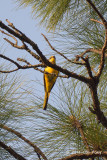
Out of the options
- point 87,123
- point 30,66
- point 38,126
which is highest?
point 30,66

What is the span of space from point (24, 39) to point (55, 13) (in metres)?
1.47

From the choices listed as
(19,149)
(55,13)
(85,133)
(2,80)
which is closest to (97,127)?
(85,133)

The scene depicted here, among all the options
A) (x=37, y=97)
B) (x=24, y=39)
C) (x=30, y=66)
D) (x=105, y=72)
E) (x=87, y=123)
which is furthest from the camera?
(x=105, y=72)

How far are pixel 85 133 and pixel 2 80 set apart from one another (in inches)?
22.5

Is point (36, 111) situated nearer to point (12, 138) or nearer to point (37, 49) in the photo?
point (12, 138)

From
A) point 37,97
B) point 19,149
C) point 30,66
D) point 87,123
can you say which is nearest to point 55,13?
point 37,97

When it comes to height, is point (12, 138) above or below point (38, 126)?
below

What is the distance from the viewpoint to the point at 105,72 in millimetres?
1980

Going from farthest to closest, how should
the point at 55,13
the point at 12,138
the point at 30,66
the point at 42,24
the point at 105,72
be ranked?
the point at 42,24, the point at 55,13, the point at 105,72, the point at 12,138, the point at 30,66

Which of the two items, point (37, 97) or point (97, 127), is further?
point (37, 97)

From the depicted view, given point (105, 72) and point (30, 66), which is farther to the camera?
point (105, 72)

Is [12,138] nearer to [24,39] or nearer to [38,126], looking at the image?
[38,126]

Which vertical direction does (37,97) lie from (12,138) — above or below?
above

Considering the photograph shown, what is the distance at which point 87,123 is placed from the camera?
168cm
